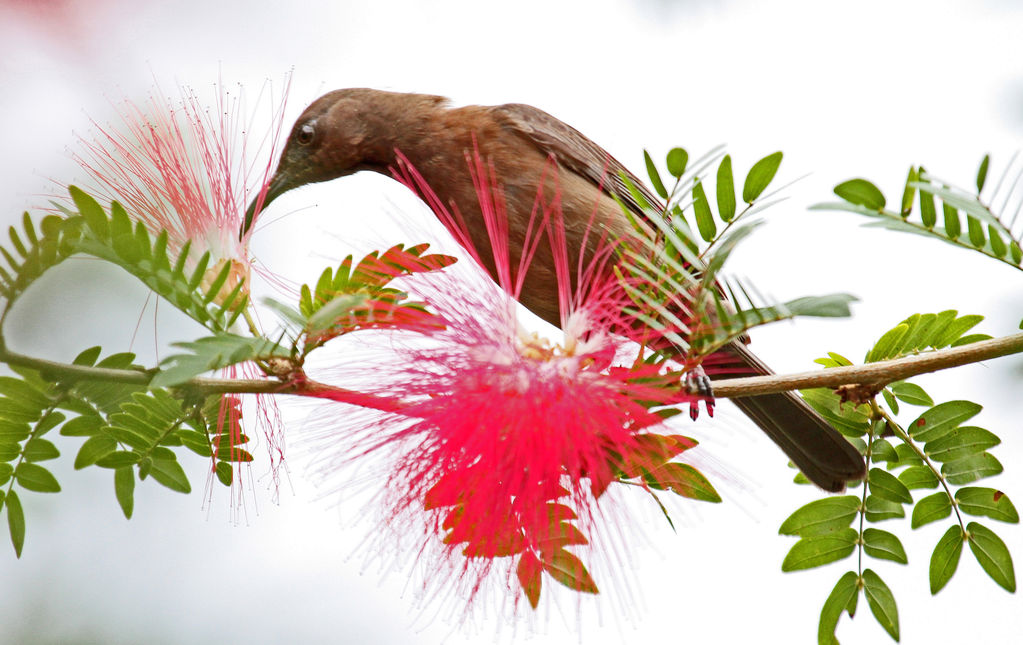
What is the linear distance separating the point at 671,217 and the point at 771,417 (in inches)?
36.9

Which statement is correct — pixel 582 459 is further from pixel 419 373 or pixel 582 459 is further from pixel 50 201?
pixel 50 201

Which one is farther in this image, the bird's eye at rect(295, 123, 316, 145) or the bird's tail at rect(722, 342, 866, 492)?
the bird's eye at rect(295, 123, 316, 145)

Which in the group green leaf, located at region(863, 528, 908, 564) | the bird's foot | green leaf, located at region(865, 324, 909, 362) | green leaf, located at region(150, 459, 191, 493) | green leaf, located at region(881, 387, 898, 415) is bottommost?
green leaf, located at region(150, 459, 191, 493)

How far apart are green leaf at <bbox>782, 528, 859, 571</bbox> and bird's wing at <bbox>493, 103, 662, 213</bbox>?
852 mm

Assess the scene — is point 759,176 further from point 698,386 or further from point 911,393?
point 911,393

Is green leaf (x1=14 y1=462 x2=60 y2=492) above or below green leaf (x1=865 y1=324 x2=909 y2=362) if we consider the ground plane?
below

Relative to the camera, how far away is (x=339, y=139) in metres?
2.18

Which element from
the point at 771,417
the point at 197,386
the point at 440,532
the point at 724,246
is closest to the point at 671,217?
the point at 724,246

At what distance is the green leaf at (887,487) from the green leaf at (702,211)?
1.89 ft

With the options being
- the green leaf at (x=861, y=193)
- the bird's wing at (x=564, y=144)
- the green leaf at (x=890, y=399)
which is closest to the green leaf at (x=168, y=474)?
the bird's wing at (x=564, y=144)

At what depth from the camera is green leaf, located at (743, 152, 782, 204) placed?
1.42 m

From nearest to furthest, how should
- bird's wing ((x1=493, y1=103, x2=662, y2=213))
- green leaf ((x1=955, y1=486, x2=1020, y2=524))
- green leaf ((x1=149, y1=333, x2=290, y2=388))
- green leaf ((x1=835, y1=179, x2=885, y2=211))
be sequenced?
green leaf ((x1=149, y1=333, x2=290, y2=388)) < green leaf ((x1=835, y1=179, x2=885, y2=211)) < green leaf ((x1=955, y1=486, x2=1020, y2=524)) < bird's wing ((x1=493, y1=103, x2=662, y2=213))

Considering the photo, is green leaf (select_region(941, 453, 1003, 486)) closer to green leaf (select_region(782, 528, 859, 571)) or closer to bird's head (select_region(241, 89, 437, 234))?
green leaf (select_region(782, 528, 859, 571))

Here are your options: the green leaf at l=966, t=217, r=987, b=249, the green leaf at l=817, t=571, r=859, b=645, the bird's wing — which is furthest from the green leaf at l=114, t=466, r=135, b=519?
the green leaf at l=966, t=217, r=987, b=249
